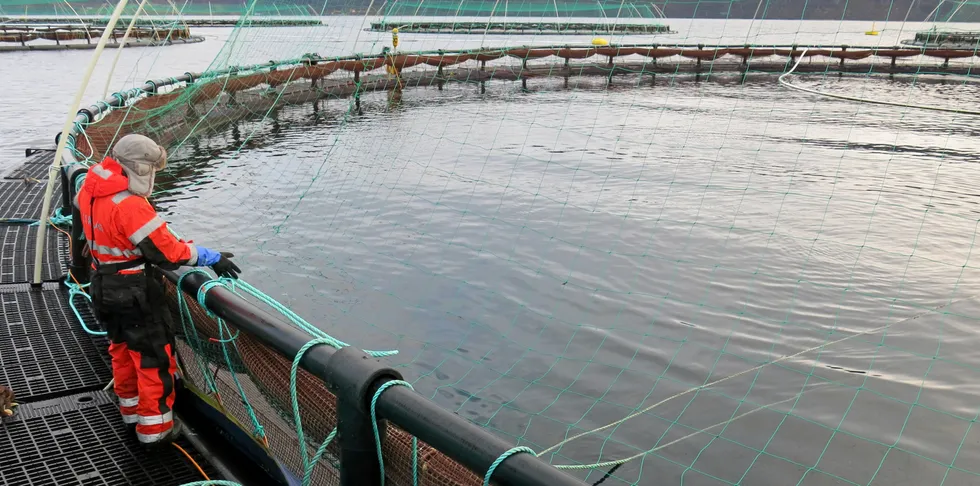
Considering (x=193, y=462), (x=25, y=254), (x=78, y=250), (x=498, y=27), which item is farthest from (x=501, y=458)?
(x=498, y=27)

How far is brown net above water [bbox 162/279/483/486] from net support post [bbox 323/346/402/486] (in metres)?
0.07

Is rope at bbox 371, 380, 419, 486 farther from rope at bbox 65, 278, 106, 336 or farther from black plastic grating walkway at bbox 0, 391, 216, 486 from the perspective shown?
rope at bbox 65, 278, 106, 336

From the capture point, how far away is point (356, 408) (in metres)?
2.05

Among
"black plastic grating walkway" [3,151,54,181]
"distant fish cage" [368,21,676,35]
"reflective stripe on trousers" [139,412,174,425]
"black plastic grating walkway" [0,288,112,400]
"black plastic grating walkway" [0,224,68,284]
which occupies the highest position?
"distant fish cage" [368,21,676,35]

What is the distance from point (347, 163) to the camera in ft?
49.5

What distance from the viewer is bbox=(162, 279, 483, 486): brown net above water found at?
219 centimetres

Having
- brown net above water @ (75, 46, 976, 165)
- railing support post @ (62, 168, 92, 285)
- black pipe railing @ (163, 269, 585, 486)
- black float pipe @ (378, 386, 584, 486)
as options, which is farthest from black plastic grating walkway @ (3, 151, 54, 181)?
black float pipe @ (378, 386, 584, 486)

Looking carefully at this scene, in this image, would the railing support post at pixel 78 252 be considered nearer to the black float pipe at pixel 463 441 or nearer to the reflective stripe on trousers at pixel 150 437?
the reflective stripe on trousers at pixel 150 437

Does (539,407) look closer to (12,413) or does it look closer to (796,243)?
(12,413)

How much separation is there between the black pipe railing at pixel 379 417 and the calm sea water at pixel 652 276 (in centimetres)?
327

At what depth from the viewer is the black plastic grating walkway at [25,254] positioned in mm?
6113

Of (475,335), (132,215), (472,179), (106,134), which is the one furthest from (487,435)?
(472,179)

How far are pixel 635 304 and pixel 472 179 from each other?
6413mm

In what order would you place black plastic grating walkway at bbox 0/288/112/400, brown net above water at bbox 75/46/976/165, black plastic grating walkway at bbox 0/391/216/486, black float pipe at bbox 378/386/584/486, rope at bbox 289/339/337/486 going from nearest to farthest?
black float pipe at bbox 378/386/584/486 < rope at bbox 289/339/337/486 < black plastic grating walkway at bbox 0/391/216/486 < black plastic grating walkway at bbox 0/288/112/400 < brown net above water at bbox 75/46/976/165
